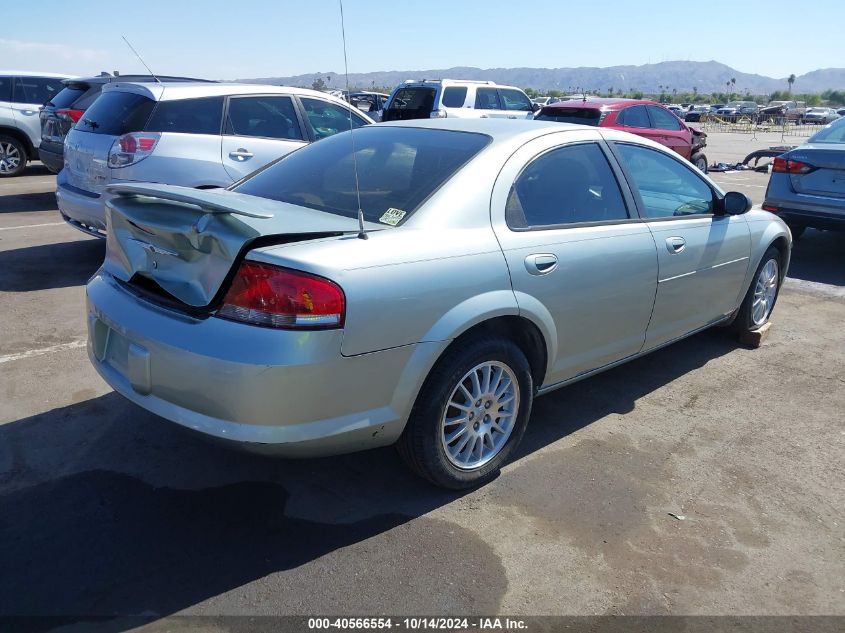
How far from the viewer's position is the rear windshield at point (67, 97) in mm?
10617

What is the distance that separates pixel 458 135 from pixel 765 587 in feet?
8.16

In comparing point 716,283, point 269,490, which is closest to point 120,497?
point 269,490

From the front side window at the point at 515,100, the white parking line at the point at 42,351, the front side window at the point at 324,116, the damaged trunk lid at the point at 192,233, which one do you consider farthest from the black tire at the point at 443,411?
the front side window at the point at 515,100

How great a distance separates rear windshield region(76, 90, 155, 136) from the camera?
6391 millimetres

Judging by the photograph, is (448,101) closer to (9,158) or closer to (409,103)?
(409,103)

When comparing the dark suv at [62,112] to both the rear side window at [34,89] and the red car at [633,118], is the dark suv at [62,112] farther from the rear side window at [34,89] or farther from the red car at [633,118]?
the red car at [633,118]

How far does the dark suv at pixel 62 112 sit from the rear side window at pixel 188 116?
174 inches

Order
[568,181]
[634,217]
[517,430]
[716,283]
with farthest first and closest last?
[716,283] → [634,217] → [568,181] → [517,430]

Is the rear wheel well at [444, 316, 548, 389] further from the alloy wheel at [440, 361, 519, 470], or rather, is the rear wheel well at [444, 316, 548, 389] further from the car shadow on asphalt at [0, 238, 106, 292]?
the car shadow on asphalt at [0, 238, 106, 292]

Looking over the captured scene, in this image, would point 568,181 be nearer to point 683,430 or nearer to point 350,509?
point 683,430

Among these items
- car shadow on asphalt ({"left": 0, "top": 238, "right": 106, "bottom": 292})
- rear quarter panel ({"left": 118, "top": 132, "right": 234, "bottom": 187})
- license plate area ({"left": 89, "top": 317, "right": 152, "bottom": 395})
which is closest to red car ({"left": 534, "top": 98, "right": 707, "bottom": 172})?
rear quarter panel ({"left": 118, "top": 132, "right": 234, "bottom": 187})

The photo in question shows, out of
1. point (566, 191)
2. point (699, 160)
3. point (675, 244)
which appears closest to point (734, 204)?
point (675, 244)

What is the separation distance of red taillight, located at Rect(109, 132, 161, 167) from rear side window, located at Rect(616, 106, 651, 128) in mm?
8705

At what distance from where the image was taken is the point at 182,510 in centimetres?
315
